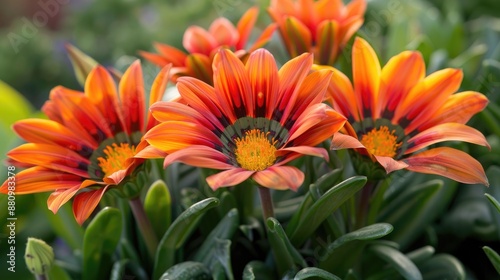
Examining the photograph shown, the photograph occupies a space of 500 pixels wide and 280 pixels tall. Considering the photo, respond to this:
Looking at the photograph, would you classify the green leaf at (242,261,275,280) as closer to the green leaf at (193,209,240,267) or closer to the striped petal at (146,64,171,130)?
the green leaf at (193,209,240,267)

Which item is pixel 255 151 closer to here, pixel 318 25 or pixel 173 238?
pixel 173 238

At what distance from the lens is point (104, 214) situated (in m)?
0.67

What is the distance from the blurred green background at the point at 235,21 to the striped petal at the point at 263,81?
0.26 metres

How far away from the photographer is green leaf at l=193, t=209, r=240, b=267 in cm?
68

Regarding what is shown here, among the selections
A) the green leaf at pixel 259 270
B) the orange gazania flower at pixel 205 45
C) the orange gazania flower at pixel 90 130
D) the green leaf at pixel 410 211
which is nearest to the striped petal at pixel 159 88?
the orange gazania flower at pixel 90 130

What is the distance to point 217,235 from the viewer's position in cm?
70

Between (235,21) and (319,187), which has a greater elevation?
(235,21)

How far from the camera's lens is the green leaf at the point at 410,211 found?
75 centimetres

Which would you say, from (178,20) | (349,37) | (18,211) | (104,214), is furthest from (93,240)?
(178,20)

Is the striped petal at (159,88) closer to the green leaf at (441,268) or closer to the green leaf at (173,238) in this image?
the green leaf at (173,238)

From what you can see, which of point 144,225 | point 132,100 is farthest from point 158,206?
point 132,100

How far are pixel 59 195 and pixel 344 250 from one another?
0.30 m

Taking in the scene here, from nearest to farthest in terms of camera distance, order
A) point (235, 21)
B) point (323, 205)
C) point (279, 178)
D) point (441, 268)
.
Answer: point (279, 178) → point (323, 205) → point (441, 268) → point (235, 21)

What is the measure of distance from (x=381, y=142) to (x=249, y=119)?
14 centimetres
